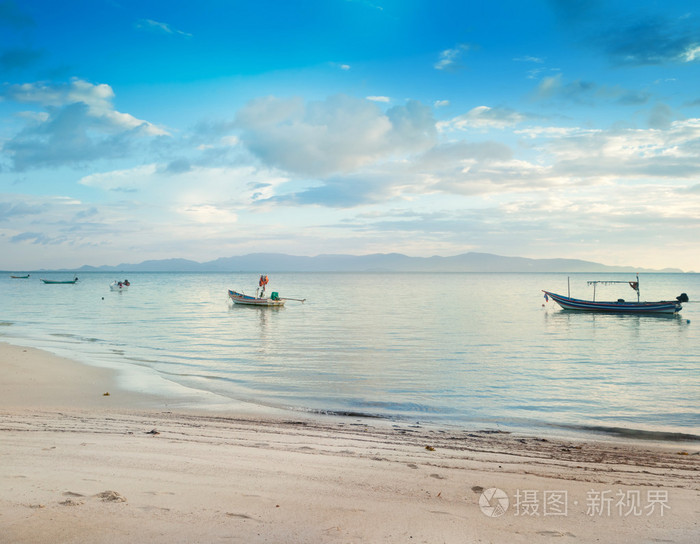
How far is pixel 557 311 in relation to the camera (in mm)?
56125

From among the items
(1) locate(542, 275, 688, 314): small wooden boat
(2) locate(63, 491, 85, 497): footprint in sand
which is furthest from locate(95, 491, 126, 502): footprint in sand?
(1) locate(542, 275, 688, 314): small wooden boat

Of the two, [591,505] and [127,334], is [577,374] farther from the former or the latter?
[127,334]

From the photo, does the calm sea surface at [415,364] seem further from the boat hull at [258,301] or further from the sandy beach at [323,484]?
the boat hull at [258,301]

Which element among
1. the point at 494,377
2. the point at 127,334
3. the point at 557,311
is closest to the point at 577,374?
the point at 494,377

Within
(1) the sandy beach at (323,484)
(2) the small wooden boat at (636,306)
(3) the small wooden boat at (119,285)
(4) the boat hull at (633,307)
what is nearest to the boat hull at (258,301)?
(2) the small wooden boat at (636,306)

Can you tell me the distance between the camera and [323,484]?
21.4ft

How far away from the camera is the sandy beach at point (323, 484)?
5.08m

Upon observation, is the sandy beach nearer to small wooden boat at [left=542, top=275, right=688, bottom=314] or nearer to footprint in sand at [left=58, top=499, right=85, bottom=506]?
footprint in sand at [left=58, top=499, right=85, bottom=506]

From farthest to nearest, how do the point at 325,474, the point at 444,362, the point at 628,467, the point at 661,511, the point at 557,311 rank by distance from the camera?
1. the point at 557,311
2. the point at 444,362
3. the point at 628,467
4. the point at 325,474
5. the point at 661,511

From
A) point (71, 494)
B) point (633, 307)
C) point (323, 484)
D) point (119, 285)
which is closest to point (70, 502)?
point (71, 494)

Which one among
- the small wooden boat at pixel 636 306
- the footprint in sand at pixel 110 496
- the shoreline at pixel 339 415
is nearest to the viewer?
the footprint in sand at pixel 110 496

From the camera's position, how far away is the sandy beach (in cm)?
508

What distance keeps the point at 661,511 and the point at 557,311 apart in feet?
178

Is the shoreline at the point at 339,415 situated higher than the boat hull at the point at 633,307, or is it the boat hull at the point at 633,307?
the boat hull at the point at 633,307
